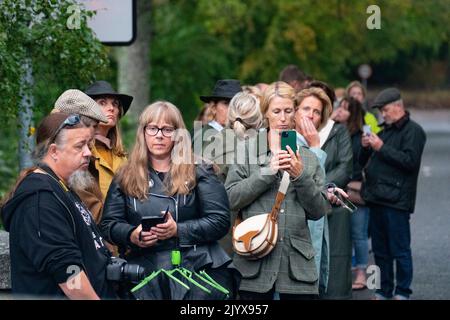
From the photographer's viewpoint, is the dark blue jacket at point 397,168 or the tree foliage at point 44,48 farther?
the dark blue jacket at point 397,168

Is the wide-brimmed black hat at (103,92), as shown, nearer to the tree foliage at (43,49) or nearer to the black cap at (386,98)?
the tree foliage at (43,49)

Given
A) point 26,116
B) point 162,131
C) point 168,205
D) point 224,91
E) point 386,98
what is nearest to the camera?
point 168,205

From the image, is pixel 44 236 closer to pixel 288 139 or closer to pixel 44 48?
pixel 288 139

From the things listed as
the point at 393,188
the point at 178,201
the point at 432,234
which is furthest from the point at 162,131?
the point at 432,234

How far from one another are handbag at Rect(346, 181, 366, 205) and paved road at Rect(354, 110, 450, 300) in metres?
0.87

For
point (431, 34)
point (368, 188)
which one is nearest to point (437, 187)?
point (368, 188)

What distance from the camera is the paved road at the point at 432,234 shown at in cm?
1097

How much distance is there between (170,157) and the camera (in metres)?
6.54

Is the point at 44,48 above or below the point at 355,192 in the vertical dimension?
above

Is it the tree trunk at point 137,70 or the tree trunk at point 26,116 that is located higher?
the tree trunk at point 137,70

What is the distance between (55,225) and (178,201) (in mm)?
1215

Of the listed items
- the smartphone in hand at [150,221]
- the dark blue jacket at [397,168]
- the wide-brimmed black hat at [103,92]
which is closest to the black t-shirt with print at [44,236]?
the smartphone in hand at [150,221]

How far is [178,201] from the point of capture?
6.36 m

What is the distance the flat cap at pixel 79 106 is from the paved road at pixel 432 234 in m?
4.65
